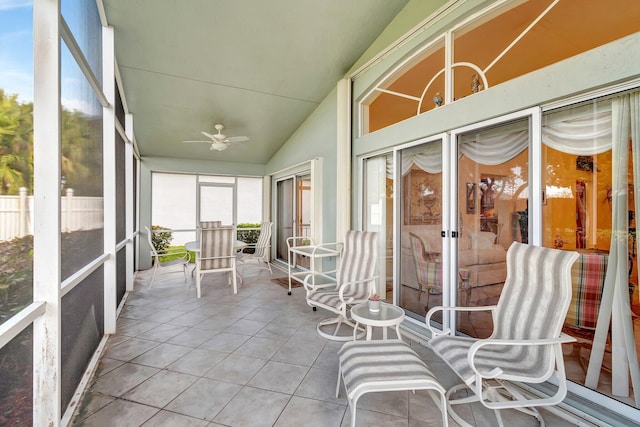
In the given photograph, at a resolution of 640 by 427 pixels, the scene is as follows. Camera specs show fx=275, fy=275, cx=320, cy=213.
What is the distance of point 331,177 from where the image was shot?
181 inches

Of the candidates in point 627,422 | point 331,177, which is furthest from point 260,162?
point 627,422

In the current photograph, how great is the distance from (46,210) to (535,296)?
2.94 meters

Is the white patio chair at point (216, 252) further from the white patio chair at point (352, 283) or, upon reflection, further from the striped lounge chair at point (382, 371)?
the striped lounge chair at point (382, 371)

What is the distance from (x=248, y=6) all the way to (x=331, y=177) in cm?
250

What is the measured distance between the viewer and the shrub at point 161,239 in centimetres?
675

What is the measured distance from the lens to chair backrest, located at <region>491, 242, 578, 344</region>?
1.62m

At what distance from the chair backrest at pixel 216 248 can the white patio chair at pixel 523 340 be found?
3.44 metres

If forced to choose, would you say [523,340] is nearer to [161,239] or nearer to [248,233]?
[248,233]

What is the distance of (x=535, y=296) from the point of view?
179 centimetres

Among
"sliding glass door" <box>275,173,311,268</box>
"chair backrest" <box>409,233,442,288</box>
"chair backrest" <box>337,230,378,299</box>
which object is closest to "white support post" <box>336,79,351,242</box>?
"chair backrest" <box>337,230,378,299</box>

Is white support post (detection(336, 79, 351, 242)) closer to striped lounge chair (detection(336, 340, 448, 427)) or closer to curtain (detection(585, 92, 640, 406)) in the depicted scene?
striped lounge chair (detection(336, 340, 448, 427))

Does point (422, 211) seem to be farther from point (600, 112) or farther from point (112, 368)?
point (112, 368)

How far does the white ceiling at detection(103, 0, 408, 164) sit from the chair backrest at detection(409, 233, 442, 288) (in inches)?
107

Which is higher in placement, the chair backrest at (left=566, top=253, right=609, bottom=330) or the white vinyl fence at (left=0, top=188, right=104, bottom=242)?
the white vinyl fence at (left=0, top=188, right=104, bottom=242)
